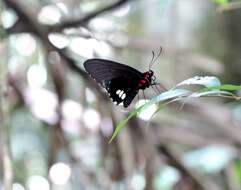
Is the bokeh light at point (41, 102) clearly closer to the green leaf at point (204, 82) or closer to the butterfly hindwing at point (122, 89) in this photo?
the butterfly hindwing at point (122, 89)

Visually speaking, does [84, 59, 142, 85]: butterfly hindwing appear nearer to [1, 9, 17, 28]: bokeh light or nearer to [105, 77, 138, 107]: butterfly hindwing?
[105, 77, 138, 107]: butterfly hindwing

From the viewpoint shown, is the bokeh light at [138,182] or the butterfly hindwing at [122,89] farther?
the bokeh light at [138,182]

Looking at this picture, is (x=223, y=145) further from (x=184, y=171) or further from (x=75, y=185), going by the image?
(x=75, y=185)

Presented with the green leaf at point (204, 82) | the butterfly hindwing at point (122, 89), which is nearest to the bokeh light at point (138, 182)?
the butterfly hindwing at point (122, 89)

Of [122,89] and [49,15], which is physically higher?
[122,89]

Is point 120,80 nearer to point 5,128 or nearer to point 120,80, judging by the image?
Answer: point 120,80

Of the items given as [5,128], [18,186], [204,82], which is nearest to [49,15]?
[5,128]

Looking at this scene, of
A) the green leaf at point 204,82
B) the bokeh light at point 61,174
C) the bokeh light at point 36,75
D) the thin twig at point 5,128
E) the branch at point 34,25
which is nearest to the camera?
the green leaf at point 204,82

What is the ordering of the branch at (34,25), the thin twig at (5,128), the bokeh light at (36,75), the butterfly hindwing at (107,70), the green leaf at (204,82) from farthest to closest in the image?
Answer: the bokeh light at (36,75) < the branch at (34,25) < the thin twig at (5,128) < the butterfly hindwing at (107,70) < the green leaf at (204,82)

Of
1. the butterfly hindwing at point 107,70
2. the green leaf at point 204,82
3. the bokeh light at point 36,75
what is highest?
the green leaf at point 204,82
